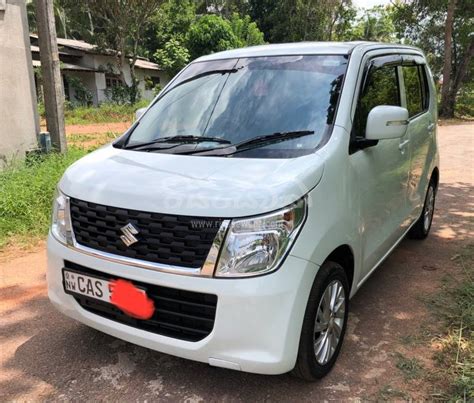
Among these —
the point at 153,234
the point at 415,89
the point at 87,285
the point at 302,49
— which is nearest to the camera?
the point at 153,234

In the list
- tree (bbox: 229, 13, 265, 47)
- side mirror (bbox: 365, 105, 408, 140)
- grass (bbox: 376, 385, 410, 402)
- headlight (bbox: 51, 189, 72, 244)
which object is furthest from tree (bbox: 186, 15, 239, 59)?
grass (bbox: 376, 385, 410, 402)

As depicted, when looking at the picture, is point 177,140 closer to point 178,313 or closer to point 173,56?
point 178,313

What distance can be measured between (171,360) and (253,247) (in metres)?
1.15

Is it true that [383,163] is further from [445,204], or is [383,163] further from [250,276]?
[445,204]

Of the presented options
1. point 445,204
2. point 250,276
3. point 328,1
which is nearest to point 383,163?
point 250,276

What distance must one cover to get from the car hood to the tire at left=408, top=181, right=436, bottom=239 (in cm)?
273

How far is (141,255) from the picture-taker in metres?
2.24

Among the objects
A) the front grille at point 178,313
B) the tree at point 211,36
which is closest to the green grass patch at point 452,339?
the front grille at point 178,313

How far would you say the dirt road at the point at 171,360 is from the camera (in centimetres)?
250

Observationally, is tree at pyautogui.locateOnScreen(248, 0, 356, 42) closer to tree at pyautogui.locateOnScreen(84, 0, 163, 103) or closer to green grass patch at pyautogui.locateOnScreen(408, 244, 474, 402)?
tree at pyautogui.locateOnScreen(84, 0, 163, 103)

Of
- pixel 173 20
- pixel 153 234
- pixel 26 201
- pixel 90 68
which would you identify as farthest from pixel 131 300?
pixel 173 20

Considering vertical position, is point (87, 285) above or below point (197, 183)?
below

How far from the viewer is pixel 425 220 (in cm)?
480

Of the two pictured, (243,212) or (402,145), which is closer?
(243,212)
